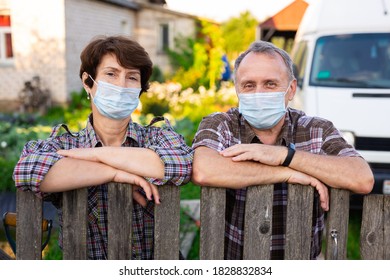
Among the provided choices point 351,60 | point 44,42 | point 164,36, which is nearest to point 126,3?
point 164,36

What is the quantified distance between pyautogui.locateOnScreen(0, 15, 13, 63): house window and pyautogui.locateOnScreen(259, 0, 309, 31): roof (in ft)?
27.9

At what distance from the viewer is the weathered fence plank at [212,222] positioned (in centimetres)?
198

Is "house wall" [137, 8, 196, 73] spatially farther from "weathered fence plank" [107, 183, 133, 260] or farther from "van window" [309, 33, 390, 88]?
"weathered fence plank" [107, 183, 133, 260]

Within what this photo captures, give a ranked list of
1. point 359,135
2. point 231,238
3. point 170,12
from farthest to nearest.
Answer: point 170,12, point 359,135, point 231,238

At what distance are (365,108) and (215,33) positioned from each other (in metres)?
16.0

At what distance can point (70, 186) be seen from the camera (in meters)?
1.94

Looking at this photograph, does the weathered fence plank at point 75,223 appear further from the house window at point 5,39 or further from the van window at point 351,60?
the house window at point 5,39

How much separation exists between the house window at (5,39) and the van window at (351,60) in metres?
12.3

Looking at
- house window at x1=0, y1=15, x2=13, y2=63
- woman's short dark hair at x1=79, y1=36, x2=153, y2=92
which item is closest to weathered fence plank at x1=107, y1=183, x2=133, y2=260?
woman's short dark hair at x1=79, y1=36, x2=153, y2=92

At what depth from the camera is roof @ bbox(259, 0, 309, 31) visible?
1795 cm

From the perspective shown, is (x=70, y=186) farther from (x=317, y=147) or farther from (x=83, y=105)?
(x=83, y=105)

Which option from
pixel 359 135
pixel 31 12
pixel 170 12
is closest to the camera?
pixel 359 135

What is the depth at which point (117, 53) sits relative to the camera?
2.26 m
